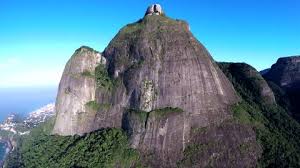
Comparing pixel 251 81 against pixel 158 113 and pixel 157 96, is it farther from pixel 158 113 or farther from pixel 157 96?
pixel 158 113

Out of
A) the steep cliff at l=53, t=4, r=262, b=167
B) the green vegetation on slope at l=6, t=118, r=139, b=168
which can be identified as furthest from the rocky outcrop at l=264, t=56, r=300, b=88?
the green vegetation on slope at l=6, t=118, r=139, b=168

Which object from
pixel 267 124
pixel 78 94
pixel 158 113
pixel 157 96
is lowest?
pixel 267 124

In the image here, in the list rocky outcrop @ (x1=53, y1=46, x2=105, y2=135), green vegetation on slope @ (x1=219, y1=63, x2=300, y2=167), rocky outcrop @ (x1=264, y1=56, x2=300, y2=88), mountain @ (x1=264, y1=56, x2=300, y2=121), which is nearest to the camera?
green vegetation on slope @ (x1=219, y1=63, x2=300, y2=167)

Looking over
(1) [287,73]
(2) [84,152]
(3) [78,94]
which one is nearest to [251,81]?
(1) [287,73]

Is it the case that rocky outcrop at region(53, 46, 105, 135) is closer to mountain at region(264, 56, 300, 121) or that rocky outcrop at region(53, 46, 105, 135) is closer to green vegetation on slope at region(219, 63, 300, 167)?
green vegetation on slope at region(219, 63, 300, 167)

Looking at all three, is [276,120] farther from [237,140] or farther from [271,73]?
[271,73]

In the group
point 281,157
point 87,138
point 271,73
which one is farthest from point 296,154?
point 271,73

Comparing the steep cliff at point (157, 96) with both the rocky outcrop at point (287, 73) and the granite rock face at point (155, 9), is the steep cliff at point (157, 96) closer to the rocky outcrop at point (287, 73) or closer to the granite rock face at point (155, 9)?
the granite rock face at point (155, 9)
